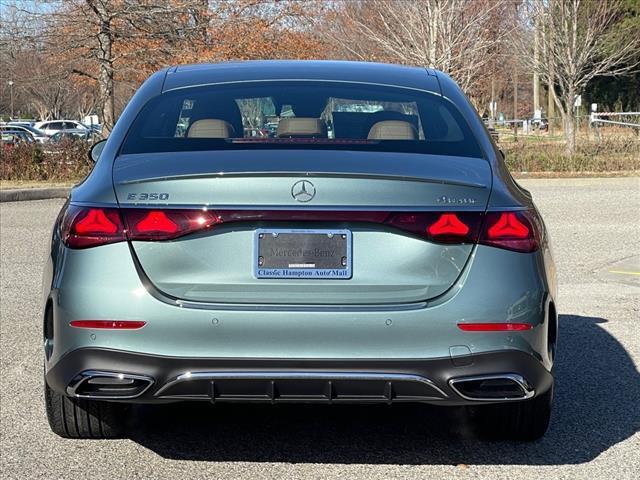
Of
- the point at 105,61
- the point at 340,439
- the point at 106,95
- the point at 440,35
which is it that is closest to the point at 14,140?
the point at 106,95

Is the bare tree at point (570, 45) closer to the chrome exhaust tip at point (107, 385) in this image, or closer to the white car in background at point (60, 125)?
the chrome exhaust tip at point (107, 385)

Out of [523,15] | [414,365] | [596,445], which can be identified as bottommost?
[596,445]

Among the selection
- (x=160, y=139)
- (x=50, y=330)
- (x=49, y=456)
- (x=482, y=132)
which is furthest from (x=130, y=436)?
(x=482, y=132)

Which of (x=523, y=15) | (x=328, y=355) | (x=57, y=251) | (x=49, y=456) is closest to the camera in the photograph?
(x=328, y=355)

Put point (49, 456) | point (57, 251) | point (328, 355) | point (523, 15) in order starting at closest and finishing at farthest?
point (328, 355)
point (57, 251)
point (49, 456)
point (523, 15)

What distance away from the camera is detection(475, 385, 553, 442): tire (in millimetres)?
4453

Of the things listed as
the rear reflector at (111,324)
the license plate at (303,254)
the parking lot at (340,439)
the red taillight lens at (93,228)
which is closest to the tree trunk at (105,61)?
the parking lot at (340,439)

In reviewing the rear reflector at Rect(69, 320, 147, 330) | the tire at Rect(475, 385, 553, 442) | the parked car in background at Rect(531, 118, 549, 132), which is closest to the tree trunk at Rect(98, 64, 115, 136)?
the tire at Rect(475, 385, 553, 442)

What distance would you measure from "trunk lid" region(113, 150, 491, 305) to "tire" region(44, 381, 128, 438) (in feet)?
3.19

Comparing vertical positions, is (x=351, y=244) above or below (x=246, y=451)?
above

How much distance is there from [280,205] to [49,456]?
1.62 meters

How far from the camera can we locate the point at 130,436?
4.75 meters

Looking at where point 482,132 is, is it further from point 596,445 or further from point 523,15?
point 523,15

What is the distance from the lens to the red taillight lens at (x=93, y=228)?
384cm
